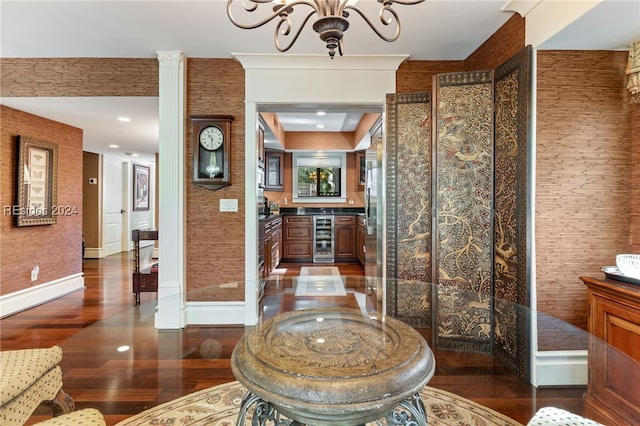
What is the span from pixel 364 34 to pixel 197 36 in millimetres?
1406

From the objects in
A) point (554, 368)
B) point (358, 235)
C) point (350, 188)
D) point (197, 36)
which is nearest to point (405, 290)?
point (554, 368)

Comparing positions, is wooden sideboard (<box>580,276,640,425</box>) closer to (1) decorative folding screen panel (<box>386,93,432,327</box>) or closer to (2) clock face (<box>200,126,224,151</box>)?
(1) decorative folding screen panel (<box>386,93,432,327</box>)

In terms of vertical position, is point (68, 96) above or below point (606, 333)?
above

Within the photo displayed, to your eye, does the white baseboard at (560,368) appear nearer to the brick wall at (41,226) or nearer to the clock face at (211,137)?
the clock face at (211,137)

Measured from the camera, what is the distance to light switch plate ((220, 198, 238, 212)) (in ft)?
10.3

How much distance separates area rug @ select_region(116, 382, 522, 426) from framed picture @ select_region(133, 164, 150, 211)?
7258 mm

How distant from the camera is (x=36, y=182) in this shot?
3857mm

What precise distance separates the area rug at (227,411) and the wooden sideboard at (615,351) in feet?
1.68

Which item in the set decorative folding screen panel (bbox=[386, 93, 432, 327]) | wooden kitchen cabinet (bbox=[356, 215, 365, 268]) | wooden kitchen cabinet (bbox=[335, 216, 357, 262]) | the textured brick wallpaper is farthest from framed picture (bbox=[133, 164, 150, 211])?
the textured brick wallpaper

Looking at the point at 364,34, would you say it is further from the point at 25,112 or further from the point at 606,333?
the point at 25,112

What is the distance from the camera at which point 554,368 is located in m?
2.10

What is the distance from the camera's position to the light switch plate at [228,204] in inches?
124

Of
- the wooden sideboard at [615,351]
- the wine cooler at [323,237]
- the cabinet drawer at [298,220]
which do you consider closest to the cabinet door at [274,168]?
the cabinet drawer at [298,220]

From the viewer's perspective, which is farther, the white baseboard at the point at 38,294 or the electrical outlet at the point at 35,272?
the electrical outlet at the point at 35,272
